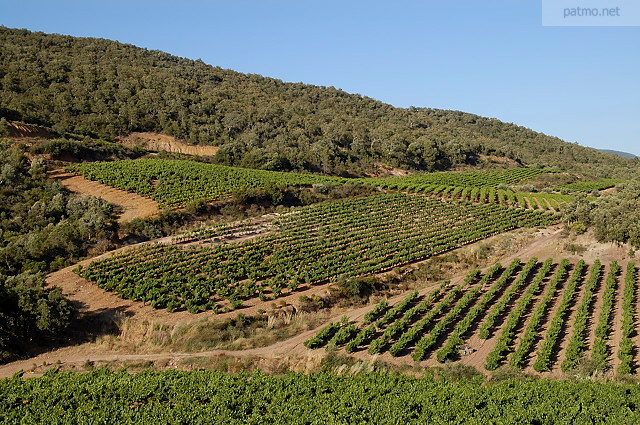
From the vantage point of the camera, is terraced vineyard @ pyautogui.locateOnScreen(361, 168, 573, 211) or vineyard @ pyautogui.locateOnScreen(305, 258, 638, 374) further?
terraced vineyard @ pyautogui.locateOnScreen(361, 168, 573, 211)

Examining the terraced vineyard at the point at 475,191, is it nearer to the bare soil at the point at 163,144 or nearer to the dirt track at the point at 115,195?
the bare soil at the point at 163,144

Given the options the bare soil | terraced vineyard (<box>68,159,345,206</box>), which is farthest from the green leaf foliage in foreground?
the bare soil

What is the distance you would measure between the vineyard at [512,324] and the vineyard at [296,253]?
21.6 feet

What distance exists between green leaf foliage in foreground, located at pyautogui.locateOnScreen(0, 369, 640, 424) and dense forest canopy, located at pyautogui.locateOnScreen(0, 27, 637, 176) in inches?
2182

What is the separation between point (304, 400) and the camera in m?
16.3

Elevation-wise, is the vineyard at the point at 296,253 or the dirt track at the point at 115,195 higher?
the dirt track at the point at 115,195

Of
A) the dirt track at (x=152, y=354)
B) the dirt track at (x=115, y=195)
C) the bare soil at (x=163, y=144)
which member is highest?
the bare soil at (x=163, y=144)

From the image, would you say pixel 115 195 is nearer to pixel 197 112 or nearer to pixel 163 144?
pixel 163 144

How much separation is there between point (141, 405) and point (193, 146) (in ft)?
233

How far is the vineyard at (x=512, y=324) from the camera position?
21.5 m

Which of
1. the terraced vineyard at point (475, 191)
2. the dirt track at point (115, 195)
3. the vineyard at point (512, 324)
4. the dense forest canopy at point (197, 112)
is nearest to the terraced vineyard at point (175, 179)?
the dirt track at point (115, 195)

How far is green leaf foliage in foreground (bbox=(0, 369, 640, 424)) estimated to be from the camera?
14898mm

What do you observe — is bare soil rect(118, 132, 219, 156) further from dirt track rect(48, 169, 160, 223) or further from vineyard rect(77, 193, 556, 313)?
vineyard rect(77, 193, 556, 313)

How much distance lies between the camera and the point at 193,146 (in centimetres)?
8169
